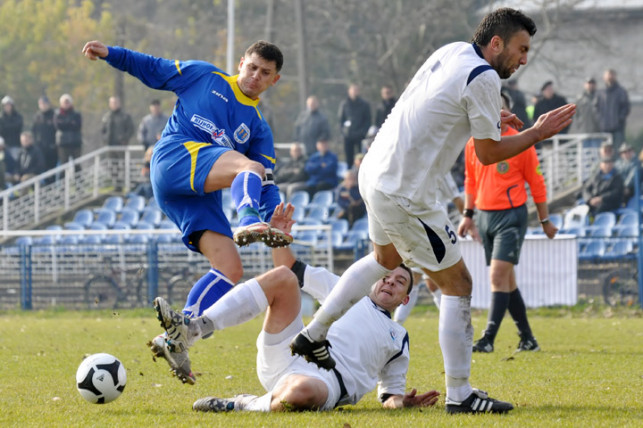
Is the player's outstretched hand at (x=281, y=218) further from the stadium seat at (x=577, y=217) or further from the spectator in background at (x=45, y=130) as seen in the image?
the spectator in background at (x=45, y=130)

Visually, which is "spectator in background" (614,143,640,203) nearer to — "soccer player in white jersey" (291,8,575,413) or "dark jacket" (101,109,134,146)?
"dark jacket" (101,109,134,146)

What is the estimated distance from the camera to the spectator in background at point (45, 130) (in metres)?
22.7

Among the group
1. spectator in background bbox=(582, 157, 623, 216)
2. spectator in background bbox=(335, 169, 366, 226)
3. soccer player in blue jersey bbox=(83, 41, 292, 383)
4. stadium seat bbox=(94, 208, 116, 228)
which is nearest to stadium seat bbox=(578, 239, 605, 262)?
spectator in background bbox=(582, 157, 623, 216)

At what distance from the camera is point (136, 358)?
8.95 meters

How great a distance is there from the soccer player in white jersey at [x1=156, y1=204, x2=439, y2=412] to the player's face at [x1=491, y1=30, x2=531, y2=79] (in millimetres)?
1740

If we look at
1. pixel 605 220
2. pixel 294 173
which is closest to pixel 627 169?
pixel 605 220

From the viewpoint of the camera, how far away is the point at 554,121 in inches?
210

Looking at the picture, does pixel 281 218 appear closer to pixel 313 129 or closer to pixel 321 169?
pixel 321 169

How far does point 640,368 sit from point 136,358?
454 centimetres

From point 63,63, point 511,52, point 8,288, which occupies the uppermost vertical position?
point 63,63

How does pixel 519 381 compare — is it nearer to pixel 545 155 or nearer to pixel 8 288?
pixel 8 288

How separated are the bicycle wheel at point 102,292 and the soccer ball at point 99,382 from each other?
10830mm

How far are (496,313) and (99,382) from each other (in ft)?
15.3

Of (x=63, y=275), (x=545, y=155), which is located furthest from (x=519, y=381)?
(x=545, y=155)
